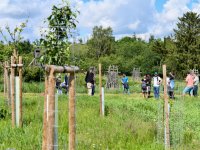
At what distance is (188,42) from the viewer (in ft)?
199

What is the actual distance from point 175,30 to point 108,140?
55.0m

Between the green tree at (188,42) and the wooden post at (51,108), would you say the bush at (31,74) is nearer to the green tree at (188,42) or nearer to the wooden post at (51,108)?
the green tree at (188,42)

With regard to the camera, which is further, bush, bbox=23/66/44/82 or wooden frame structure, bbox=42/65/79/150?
bush, bbox=23/66/44/82

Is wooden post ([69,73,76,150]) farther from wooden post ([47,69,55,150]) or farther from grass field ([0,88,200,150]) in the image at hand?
grass field ([0,88,200,150])

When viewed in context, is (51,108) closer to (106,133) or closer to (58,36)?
(58,36)

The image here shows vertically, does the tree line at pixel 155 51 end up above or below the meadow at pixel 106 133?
above

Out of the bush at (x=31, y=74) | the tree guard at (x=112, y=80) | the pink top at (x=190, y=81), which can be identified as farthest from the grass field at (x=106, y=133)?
the tree guard at (x=112, y=80)

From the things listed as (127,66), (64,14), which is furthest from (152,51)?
(64,14)

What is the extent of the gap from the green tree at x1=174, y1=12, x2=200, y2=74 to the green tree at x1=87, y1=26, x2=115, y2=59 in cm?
2050

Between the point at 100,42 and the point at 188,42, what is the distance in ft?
81.3

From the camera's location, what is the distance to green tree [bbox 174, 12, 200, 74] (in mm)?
58562

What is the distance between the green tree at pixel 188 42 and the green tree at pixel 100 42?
67.3ft

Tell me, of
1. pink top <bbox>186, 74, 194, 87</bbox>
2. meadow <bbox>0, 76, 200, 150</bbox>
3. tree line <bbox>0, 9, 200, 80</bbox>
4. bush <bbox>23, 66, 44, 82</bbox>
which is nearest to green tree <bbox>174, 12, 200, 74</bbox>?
tree line <bbox>0, 9, 200, 80</bbox>

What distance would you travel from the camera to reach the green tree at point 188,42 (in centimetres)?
5856
